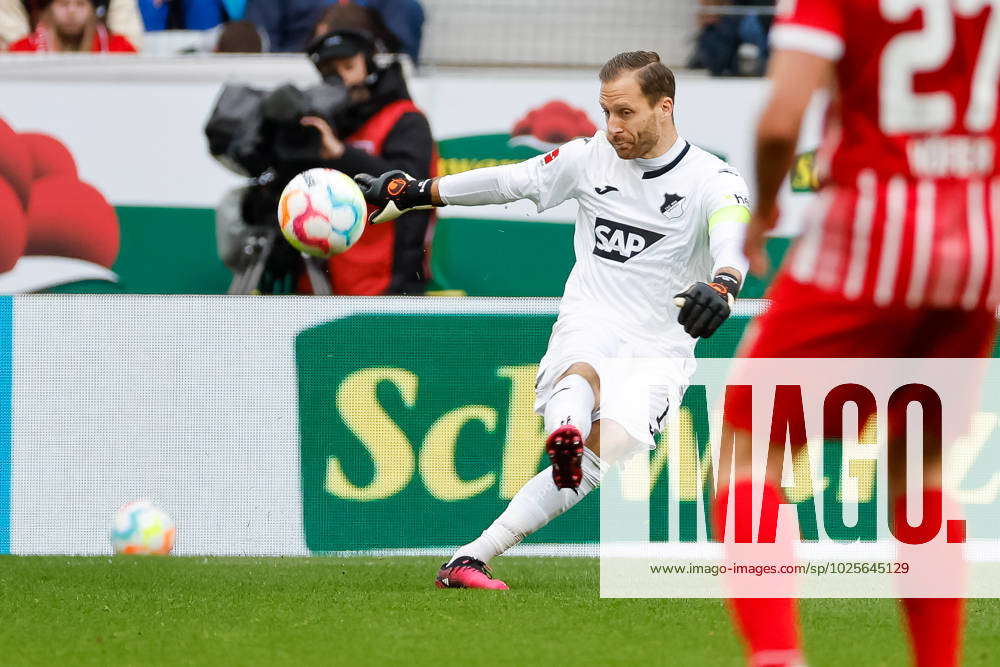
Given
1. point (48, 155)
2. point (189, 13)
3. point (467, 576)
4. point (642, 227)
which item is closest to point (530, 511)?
point (467, 576)

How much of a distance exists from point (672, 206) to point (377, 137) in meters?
3.13

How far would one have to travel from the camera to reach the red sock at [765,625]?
3299mm

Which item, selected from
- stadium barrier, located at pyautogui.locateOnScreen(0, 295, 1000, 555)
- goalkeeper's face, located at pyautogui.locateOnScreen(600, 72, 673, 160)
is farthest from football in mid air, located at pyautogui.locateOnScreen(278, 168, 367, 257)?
goalkeeper's face, located at pyautogui.locateOnScreen(600, 72, 673, 160)

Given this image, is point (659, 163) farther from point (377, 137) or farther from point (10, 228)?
point (10, 228)

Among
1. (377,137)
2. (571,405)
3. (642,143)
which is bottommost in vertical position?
(571,405)

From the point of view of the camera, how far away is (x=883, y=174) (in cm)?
324

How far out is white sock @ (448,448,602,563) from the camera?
6.09 m

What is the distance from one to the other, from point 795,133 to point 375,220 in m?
3.20

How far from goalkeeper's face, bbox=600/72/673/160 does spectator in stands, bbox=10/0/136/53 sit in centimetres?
517

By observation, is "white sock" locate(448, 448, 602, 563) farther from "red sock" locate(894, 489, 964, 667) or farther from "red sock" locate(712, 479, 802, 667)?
"red sock" locate(712, 479, 802, 667)

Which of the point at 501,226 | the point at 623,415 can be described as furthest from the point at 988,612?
the point at 501,226

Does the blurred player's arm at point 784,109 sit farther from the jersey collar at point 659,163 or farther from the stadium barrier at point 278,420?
the stadium barrier at point 278,420

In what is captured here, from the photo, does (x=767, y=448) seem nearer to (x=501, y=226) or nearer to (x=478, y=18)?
(x=501, y=226)

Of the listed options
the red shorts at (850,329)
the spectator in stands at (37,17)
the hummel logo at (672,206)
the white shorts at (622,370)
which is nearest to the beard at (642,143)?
the hummel logo at (672,206)
